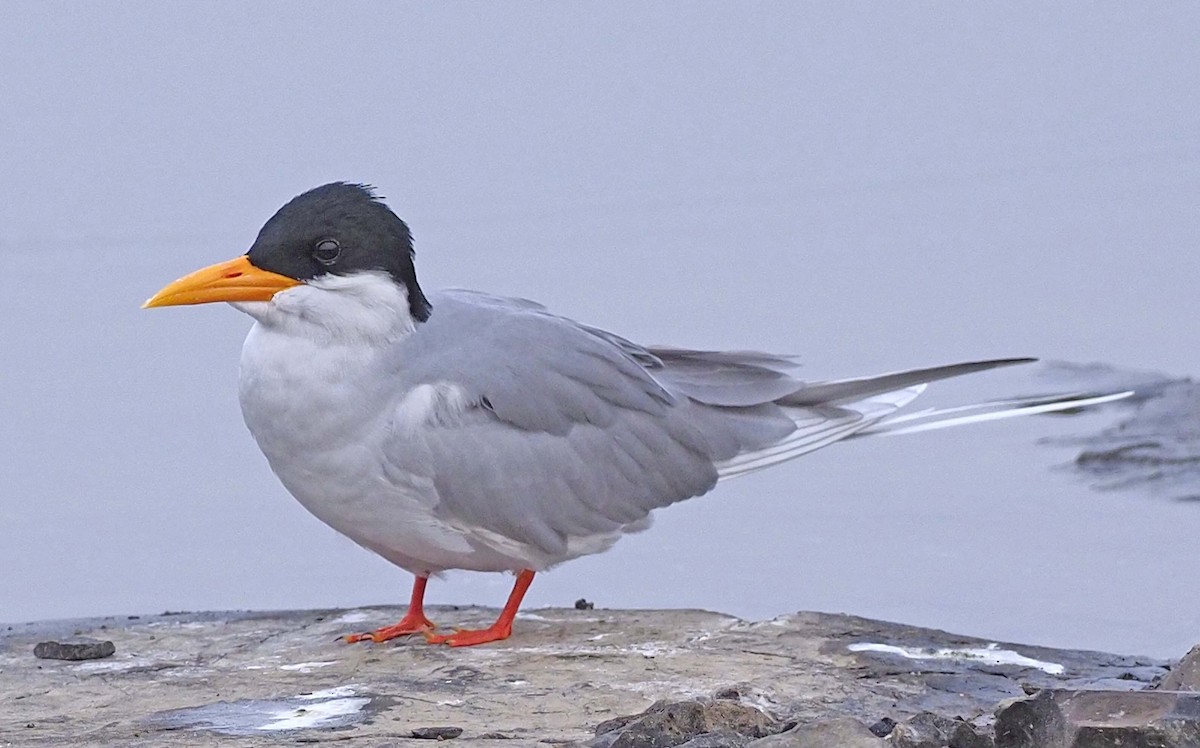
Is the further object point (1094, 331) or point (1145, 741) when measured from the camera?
point (1094, 331)

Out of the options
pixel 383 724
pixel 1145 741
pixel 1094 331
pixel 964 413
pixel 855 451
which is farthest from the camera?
pixel 1094 331

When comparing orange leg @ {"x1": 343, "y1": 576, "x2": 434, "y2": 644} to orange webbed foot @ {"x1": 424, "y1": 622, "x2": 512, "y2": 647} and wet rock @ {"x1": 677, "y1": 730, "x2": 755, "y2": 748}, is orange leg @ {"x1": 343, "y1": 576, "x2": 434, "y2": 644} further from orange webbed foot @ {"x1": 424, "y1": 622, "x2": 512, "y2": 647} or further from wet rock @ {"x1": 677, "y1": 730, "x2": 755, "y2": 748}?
wet rock @ {"x1": 677, "y1": 730, "x2": 755, "y2": 748}

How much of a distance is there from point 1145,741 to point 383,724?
Answer: 1.80 m

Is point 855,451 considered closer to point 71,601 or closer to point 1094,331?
point 1094,331

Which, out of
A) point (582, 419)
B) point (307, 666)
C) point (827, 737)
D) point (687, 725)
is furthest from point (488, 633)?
point (827, 737)

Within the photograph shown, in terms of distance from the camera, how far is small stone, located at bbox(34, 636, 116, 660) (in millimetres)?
5828

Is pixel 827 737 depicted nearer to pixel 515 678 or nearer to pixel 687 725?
pixel 687 725

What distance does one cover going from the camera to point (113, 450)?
A: 8.28m

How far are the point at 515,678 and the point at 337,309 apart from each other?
1.20 metres

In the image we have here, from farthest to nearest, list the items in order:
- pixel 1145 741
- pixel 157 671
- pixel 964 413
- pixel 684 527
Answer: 1. pixel 684 527
2. pixel 964 413
3. pixel 157 671
4. pixel 1145 741

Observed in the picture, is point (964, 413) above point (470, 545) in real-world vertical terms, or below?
above

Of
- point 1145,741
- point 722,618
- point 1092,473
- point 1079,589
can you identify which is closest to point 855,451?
point 1092,473

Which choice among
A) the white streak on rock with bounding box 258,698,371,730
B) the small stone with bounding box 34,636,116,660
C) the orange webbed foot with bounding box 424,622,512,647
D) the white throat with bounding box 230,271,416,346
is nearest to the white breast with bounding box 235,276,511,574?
the white throat with bounding box 230,271,416,346

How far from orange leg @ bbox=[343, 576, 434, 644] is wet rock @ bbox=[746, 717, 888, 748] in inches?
82.3
